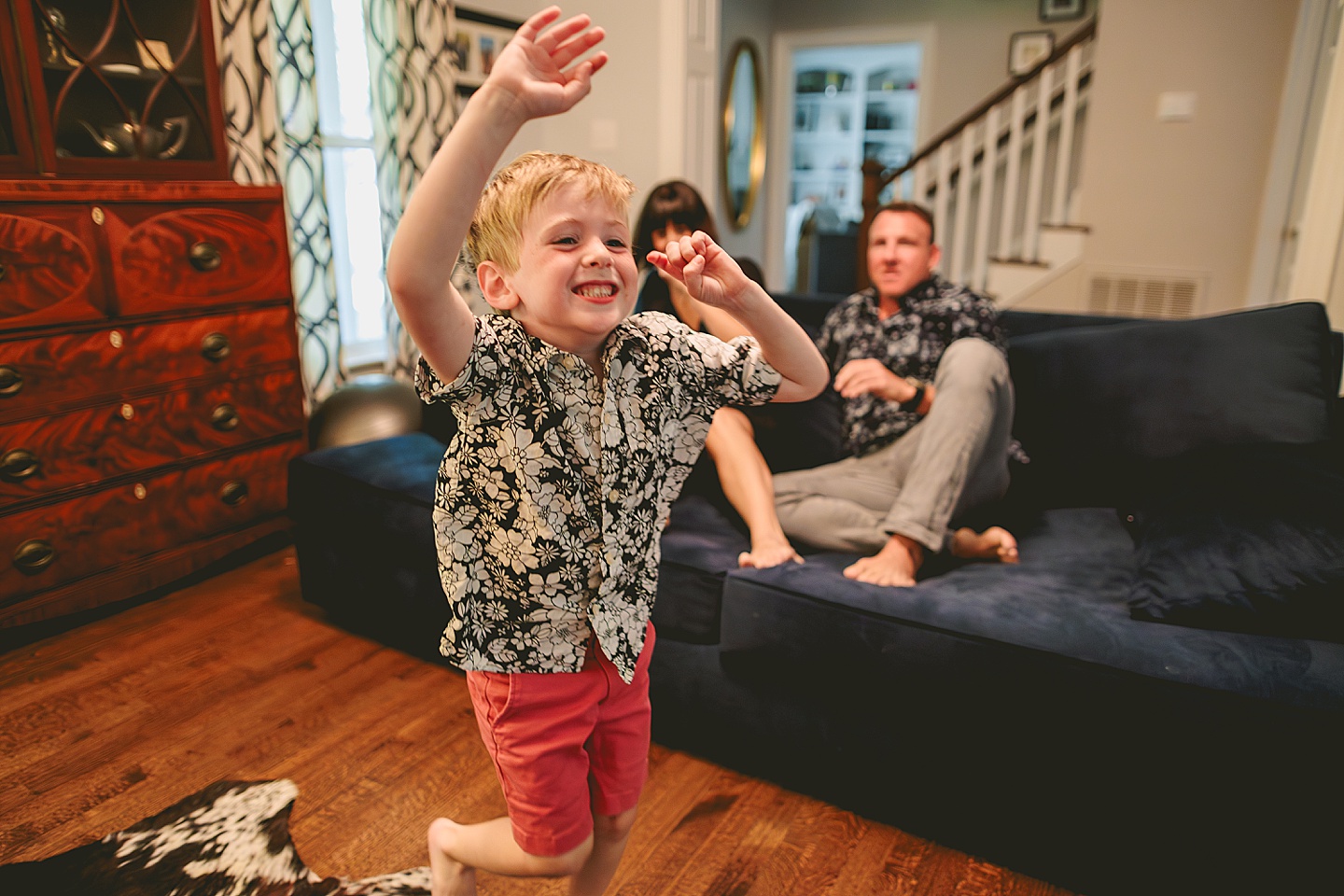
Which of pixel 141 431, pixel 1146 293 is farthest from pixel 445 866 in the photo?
pixel 1146 293

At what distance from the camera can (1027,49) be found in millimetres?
5543

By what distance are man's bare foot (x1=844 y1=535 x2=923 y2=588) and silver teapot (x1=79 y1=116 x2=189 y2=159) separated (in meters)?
2.21

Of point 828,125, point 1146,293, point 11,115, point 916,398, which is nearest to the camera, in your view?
point 916,398

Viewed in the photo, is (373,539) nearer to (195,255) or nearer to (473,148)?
(195,255)

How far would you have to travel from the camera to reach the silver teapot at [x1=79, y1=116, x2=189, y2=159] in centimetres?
223

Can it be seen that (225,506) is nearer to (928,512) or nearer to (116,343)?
(116,343)

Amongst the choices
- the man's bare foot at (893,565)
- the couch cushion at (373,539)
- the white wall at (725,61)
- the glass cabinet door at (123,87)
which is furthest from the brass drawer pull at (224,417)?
the white wall at (725,61)

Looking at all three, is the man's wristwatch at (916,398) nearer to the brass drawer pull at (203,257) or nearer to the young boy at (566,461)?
the young boy at (566,461)

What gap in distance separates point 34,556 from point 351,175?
6.38 feet

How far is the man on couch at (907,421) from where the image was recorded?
5.59ft

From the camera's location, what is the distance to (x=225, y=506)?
8.23 ft

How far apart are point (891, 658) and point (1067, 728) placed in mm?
286

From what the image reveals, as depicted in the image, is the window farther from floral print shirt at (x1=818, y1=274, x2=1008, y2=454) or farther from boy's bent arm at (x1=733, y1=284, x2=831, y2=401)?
boy's bent arm at (x1=733, y1=284, x2=831, y2=401)

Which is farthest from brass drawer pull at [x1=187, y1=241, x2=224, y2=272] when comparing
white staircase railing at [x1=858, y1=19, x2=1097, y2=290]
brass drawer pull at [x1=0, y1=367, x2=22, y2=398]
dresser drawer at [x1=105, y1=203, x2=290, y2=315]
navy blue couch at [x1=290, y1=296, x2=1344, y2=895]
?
white staircase railing at [x1=858, y1=19, x2=1097, y2=290]
